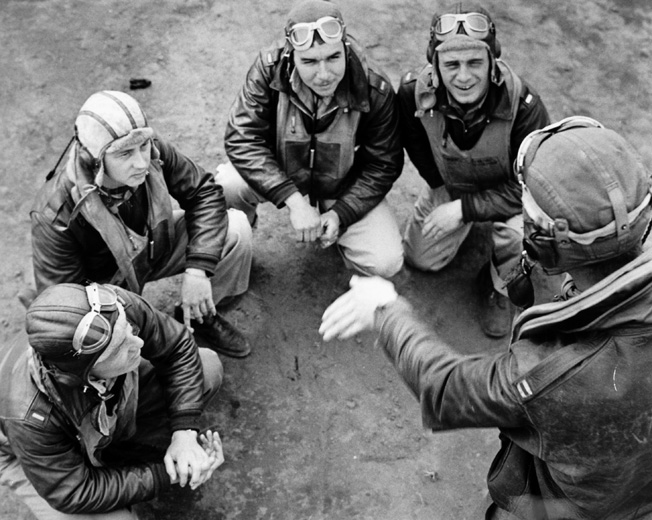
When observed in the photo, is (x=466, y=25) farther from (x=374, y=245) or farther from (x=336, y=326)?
(x=336, y=326)

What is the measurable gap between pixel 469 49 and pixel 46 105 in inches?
127

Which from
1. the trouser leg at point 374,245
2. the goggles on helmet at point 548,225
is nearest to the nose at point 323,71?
the trouser leg at point 374,245

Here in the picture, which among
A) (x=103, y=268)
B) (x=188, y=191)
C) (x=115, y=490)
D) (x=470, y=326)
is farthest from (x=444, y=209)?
(x=115, y=490)

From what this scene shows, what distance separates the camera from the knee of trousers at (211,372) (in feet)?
14.9

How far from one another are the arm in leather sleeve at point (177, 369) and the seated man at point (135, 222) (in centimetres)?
48

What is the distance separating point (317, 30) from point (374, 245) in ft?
4.43

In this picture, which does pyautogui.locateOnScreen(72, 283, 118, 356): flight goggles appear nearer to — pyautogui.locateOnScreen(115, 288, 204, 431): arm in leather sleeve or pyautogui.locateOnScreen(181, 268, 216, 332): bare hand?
pyautogui.locateOnScreen(115, 288, 204, 431): arm in leather sleeve

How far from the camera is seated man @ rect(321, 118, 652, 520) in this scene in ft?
8.78

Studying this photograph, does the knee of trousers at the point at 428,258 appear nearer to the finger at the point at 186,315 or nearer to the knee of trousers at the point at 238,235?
the knee of trousers at the point at 238,235

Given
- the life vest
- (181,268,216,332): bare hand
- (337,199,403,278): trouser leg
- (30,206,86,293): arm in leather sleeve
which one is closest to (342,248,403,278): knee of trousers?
(337,199,403,278): trouser leg

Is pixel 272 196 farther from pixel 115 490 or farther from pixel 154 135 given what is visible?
pixel 115 490

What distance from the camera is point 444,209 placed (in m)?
5.08

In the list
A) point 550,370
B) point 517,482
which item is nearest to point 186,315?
point 517,482

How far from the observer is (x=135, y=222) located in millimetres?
4465
